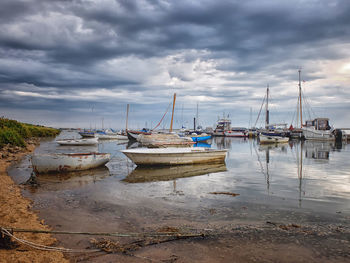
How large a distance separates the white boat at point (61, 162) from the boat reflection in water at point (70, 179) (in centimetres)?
31

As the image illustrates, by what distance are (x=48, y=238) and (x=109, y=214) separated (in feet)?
7.79

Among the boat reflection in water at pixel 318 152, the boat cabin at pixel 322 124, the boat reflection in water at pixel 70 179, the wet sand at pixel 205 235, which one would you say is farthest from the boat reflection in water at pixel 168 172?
the boat cabin at pixel 322 124

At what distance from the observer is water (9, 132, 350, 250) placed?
7664mm

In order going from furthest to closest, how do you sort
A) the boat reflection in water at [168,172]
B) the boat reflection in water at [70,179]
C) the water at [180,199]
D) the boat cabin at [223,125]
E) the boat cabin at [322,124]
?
the boat cabin at [223,125] → the boat cabin at [322,124] → the boat reflection in water at [168,172] → the boat reflection in water at [70,179] → the water at [180,199]

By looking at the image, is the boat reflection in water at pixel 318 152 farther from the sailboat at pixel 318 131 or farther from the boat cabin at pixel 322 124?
the boat cabin at pixel 322 124

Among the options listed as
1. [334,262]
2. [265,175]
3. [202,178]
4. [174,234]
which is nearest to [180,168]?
[202,178]

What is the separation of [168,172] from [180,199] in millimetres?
6393

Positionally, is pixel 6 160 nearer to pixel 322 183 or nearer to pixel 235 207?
pixel 235 207

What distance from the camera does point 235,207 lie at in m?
9.11

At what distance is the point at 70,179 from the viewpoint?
1395 centimetres

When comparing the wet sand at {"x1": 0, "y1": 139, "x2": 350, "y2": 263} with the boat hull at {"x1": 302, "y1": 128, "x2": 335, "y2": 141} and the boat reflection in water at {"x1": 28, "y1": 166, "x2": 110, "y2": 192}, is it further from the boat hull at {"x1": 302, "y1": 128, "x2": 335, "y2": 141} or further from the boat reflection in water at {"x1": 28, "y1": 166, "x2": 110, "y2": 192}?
the boat hull at {"x1": 302, "y1": 128, "x2": 335, "y2": 141}

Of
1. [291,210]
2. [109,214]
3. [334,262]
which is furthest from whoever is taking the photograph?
[291,210]

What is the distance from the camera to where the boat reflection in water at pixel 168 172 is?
572 inches

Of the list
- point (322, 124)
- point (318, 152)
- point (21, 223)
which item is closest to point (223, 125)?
point (322, 124)
